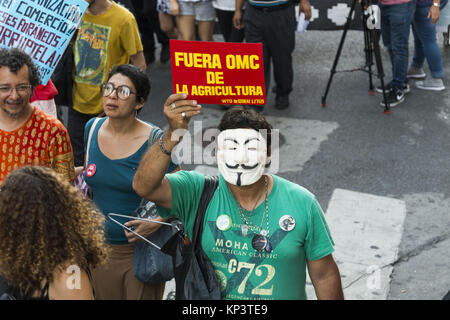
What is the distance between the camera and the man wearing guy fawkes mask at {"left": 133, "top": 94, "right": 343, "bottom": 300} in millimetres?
3062

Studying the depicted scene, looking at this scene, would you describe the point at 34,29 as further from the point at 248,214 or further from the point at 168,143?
Answer: the point at 248,214

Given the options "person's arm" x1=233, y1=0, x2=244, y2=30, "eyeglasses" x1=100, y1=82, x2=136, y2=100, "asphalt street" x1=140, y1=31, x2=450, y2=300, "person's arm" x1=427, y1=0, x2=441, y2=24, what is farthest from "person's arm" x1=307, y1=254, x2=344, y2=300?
"person's arm" x1=233, y1=0, x2=244, y2=30

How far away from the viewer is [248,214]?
10.3 feet

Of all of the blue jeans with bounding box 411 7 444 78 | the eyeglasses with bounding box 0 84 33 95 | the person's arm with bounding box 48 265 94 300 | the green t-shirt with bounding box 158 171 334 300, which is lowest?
the blue jeans with bounding box 411 7 444 78

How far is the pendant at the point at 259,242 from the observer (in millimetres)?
3057

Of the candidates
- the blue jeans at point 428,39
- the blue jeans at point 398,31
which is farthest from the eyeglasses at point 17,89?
the blue jeans at point 428,39

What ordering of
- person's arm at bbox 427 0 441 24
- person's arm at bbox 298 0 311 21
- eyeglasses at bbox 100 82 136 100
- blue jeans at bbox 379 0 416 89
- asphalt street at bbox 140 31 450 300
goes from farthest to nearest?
1. person's arm at bbox 298 0 311 21
2. blue jeans at bbox 379 0 416 89
3. person's arm at bbox 427 0 441 24
4. asphalt street at bbox 140 31 450 300
5. eyeglasses at bbox 100 82 136 100

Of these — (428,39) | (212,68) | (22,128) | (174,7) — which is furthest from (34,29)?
(428,39)

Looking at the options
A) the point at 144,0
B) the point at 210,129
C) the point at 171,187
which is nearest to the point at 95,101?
the point at 210,129

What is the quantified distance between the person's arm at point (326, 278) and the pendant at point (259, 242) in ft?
0.79

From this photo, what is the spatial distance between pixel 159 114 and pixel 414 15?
3058 millimetres

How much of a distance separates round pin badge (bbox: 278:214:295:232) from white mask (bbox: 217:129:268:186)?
22cm

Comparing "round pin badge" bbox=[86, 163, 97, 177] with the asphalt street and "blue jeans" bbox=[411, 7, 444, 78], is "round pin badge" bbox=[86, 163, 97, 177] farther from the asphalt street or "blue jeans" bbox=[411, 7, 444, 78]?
"blue jeans" bbox=[411, 7, 444, 78]

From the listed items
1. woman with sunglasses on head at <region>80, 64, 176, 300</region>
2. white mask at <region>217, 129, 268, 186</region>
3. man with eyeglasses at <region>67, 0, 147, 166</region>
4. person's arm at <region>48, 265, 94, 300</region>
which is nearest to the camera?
person's arm at <region>48, 265, 94, 300</region>
